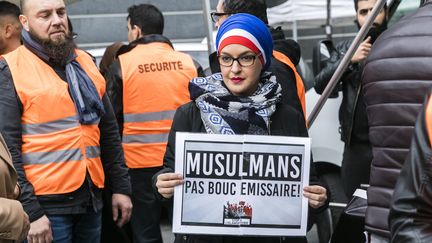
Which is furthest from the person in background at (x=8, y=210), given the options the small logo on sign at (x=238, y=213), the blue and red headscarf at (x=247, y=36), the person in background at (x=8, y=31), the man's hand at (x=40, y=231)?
the person in background at (x=8, y=31)

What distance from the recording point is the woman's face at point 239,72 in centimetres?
429

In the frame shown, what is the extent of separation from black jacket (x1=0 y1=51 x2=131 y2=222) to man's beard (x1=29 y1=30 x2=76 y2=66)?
0.05 metres

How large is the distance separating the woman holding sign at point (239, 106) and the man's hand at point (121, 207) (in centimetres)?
128

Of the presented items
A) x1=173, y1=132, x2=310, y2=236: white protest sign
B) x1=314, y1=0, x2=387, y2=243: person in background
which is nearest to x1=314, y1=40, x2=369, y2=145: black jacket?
x1=314, y1=0, x2=387, y2=243: person in background

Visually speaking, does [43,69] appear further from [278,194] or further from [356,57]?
[356,57]

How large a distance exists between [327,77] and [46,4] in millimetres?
2535

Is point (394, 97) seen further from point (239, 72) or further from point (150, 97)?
point (150, 97)

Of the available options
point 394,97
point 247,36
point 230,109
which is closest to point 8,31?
point 247,36

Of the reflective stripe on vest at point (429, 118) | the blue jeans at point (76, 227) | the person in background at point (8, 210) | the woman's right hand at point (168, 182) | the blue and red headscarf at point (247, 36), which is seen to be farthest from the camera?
the blue jeans at point (76, 227)

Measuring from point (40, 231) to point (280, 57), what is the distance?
168 cm

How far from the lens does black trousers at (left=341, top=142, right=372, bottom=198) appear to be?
21.4 feet

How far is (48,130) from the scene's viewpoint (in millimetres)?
5105

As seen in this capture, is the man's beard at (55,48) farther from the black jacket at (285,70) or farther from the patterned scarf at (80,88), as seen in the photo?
the black jacket at (285,70)

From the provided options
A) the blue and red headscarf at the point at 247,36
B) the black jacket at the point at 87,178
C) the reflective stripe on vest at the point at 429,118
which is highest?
the reflective stripe on vest at the point at 429,118
